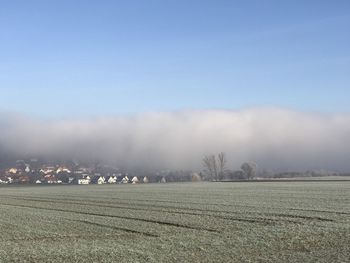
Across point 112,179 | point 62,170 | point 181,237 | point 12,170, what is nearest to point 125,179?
point 112,179

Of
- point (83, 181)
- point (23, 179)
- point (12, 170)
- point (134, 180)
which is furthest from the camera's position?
point (12, 170)

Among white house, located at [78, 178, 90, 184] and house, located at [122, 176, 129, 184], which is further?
house, located at [122, 176, 129, 184]

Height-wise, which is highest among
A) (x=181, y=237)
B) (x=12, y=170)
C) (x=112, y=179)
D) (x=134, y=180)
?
(x=12, y=170)

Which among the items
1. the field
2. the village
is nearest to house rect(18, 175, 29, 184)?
the village

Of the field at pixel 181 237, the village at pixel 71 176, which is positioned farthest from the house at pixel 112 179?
the field at pixel 181 237

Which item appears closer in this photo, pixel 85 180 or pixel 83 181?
pixel 83 181

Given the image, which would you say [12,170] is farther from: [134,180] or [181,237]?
[181,237]

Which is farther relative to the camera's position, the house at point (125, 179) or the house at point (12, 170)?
the house at point (12, 170)

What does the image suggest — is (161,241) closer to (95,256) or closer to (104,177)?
(95,256)

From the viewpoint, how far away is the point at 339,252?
19.4 m

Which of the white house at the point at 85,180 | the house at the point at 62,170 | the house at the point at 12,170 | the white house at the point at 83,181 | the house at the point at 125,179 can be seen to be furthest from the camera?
the house at the point at 62,170

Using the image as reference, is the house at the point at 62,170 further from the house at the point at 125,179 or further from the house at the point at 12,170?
the house at the point at 125,179

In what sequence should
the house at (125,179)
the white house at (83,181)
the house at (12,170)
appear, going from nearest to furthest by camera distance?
the white house at (83,181), the house at (125,179), the house at (12,170)

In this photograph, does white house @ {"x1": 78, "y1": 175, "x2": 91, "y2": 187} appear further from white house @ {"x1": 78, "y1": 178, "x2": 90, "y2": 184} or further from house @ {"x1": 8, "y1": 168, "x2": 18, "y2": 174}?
house @ {"x1": 8, "y1": 168, "x2": 18, "y2": 174}
